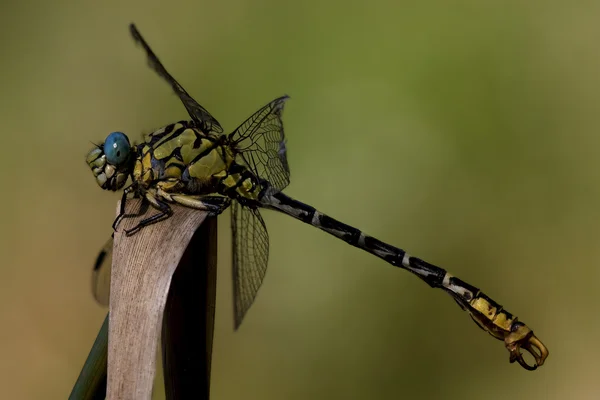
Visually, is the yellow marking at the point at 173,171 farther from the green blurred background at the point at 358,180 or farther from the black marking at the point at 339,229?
the green blurred background at the point at 358,180

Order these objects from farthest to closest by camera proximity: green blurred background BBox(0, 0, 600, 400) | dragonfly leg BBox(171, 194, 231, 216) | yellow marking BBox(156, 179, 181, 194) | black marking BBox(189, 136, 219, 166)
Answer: green blurred background BBox(0, 0, 600, 400) → black marking BBox(189, 136, 219, 166) → yellow marking BBox(156, 179, 181, 194) → dragonfly leg BBox(171, 194, 231, 216)

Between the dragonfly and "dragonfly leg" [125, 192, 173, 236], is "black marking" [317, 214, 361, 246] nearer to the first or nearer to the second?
the dragonfly

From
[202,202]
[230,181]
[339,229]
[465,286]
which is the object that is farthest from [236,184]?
[465,286]

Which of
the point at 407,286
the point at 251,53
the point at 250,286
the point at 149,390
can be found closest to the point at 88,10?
the point at 251,53

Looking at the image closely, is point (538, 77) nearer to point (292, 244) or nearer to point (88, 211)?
point (292, 244)

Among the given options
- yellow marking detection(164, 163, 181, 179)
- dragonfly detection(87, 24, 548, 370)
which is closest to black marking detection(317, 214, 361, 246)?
dragonfly detection(87, 24, 548, 370)

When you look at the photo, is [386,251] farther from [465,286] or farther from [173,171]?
[173,171]

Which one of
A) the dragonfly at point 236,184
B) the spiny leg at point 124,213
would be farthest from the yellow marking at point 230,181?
the spiny leg at point 124,213
